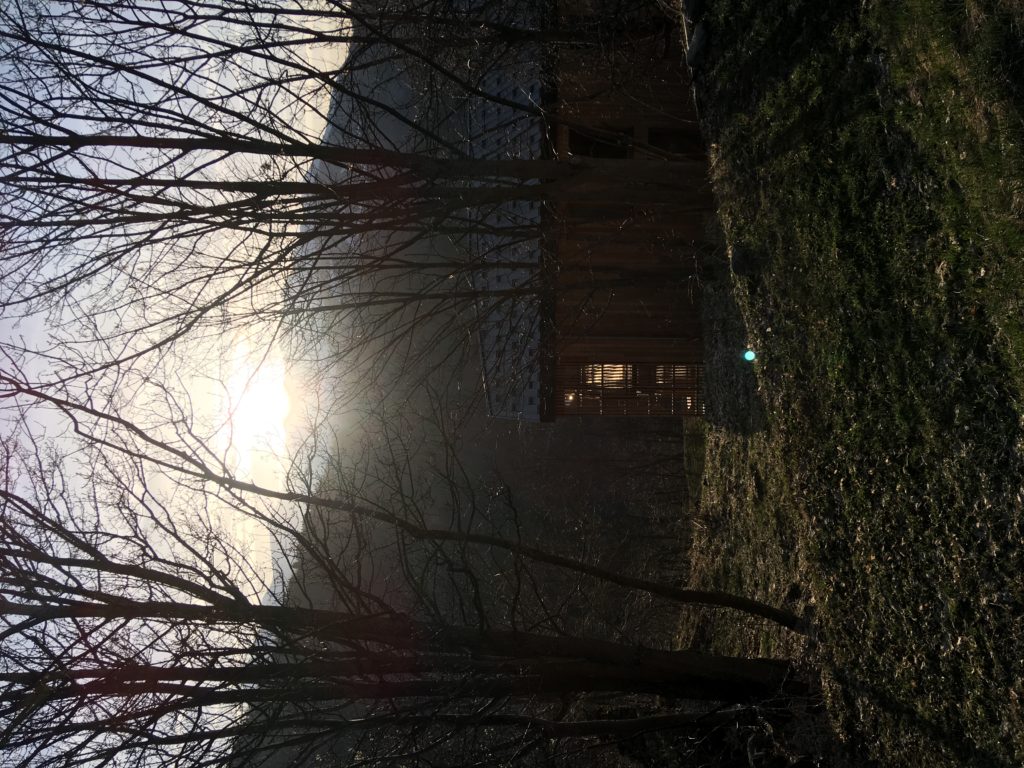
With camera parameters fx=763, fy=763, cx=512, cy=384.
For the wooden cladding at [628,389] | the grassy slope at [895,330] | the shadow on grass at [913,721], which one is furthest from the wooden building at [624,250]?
the shadow on grass at [913,721]

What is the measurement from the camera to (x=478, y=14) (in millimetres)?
8625

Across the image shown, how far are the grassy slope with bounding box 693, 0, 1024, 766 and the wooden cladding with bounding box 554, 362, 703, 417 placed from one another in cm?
414

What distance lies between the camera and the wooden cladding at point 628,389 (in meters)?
10.7

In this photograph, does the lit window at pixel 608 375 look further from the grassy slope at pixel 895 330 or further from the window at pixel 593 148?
the grassy slope at pixel 895 330

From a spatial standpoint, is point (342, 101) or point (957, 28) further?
point (342, 101)

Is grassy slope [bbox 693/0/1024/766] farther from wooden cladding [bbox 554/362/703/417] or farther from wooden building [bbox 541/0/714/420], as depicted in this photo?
wooden cladding [bbox 554/362/703/417]

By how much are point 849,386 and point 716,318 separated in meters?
3.86

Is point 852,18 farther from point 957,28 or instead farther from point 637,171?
point 637,171

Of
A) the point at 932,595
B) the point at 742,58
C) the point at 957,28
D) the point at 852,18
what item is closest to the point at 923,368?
the point at 932,595

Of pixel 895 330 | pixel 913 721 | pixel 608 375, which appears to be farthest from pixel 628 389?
pixel 913 721

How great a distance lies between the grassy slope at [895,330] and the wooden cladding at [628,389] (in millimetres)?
4139

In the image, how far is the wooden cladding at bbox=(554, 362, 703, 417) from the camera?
1070cm

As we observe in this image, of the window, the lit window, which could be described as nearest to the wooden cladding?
the lit window

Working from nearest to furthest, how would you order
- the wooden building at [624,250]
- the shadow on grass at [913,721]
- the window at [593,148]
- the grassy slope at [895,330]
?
the grassy slope at [895,330] < the shadow on grass at [913,721] < the wooden building at [624,250] < the window at [593,148]
